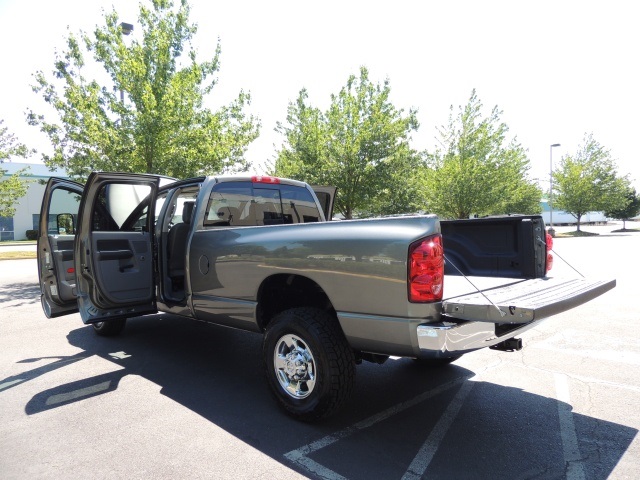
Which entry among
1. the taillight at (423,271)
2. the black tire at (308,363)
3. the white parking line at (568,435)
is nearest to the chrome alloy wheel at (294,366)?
the black tire at (308,363)

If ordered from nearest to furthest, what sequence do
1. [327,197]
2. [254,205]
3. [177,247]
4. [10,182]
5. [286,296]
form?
[286,296] → [254,205] → [177,247] → [327,197] → [10,182]

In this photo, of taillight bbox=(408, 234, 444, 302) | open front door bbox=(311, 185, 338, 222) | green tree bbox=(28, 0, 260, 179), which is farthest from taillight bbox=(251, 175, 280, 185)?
green tree bbox=(28, 0, 260, 179)

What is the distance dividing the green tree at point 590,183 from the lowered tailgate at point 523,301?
4383 centimetres

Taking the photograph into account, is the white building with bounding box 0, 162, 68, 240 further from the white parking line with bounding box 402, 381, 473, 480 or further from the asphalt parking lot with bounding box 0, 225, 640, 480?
the white parking line with bounding box 402, 381, 473, 480

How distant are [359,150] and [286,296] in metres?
13.4

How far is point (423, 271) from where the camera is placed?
264 cm

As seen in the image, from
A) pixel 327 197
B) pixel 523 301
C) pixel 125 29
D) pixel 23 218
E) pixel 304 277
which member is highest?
pixel 125 29

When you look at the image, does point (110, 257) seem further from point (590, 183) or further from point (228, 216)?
point (590, 183)

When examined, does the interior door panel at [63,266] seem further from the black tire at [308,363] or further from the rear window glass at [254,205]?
the black tire at [308,363]

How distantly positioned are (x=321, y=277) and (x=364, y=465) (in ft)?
4.23

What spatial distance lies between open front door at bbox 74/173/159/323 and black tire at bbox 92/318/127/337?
1.03 metres

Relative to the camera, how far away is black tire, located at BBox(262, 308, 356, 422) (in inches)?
119

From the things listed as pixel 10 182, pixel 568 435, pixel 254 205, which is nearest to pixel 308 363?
pixel 568 435

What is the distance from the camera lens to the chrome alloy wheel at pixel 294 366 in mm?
3221
